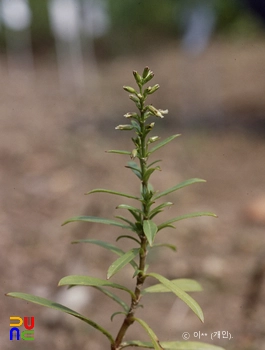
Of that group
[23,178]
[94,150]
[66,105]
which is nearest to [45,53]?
[66,105]

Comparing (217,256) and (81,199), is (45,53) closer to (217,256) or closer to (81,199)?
(81,199)

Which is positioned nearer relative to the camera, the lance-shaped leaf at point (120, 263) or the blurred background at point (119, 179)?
the lance-shaped leaf at point (120, 263)

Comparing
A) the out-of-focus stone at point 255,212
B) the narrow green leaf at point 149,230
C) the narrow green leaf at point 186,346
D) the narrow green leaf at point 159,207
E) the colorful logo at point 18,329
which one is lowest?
the narrow green leaf at point 186,346

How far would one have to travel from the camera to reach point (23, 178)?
7.79ft

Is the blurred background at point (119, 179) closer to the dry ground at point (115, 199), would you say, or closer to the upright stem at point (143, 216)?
the dry ground at point (115, 199)

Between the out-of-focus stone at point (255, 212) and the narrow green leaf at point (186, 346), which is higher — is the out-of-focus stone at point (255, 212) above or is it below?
above

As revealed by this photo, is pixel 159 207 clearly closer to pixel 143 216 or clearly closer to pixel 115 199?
pixel 143 216

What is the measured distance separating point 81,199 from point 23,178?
1.09ft

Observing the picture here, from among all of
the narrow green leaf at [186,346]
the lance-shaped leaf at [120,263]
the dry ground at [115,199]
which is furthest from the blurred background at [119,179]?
the lance-shaped leaf at [120,263]

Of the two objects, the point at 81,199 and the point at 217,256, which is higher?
the point at 81,199

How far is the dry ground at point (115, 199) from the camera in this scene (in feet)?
4.40

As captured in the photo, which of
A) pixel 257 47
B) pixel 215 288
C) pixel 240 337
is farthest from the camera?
pixel 257 47

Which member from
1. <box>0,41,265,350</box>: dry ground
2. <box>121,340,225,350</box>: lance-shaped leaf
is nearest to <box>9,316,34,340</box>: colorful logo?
<box>0,41,265,350</box>: dry ground

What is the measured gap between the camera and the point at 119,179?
2.50m
